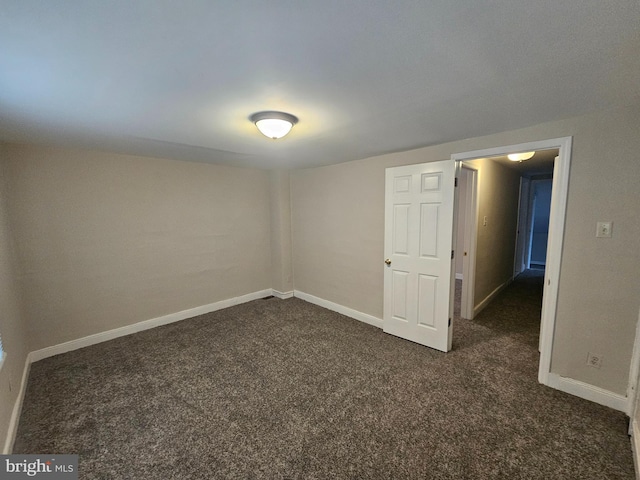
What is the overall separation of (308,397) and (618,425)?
2210 millimetres

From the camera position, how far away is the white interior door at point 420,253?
2805 millimetres

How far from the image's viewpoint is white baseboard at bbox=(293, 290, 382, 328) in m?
3.60

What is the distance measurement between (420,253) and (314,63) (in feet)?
7.47

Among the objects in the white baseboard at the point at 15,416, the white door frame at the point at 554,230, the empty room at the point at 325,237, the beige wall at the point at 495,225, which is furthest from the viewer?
the beige wall at the point at 495,225

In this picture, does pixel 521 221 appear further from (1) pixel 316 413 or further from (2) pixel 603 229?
(1) pixel 316 413

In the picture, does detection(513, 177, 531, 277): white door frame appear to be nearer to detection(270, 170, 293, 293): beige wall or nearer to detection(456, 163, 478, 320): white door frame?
detection(456, 163, 478, 320): white door frame

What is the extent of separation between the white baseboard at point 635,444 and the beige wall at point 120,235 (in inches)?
171

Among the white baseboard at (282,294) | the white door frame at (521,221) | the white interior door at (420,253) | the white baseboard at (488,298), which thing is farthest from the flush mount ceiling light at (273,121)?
the white door frame at (521,221)

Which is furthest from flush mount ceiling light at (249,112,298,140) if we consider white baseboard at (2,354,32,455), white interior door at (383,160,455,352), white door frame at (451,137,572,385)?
white baseboard at (2,354,32,455)

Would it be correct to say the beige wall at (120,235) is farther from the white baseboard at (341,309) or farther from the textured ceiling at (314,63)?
the white baseboard at (341,309)

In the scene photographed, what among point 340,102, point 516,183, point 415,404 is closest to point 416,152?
point 340,102

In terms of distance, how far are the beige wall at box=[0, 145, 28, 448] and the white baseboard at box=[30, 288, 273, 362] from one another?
241mm

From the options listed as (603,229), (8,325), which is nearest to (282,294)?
(8,325)

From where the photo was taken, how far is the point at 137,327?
11.4 ft
